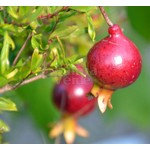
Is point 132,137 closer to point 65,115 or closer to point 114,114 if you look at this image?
point 114,114

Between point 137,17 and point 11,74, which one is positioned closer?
point 11,74

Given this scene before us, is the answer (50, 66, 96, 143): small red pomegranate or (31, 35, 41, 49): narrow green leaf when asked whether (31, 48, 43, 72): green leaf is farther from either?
(50, 66, 96, 143): small red pomegranate

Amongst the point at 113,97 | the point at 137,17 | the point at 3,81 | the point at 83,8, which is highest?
the point at 83,8

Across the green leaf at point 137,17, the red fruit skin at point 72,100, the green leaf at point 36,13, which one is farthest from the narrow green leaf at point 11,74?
the green leaf at point 137,17

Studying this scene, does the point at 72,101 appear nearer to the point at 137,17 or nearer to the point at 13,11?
the point at 137,17

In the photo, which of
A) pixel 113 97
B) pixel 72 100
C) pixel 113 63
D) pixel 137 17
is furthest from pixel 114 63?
pixel 113 97

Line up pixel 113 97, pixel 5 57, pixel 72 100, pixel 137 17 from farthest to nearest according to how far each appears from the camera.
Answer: pixel 113 97 → pixel 137 17 → pixel 72 100 → pixel 5 57

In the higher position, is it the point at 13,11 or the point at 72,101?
the point at 13,11
